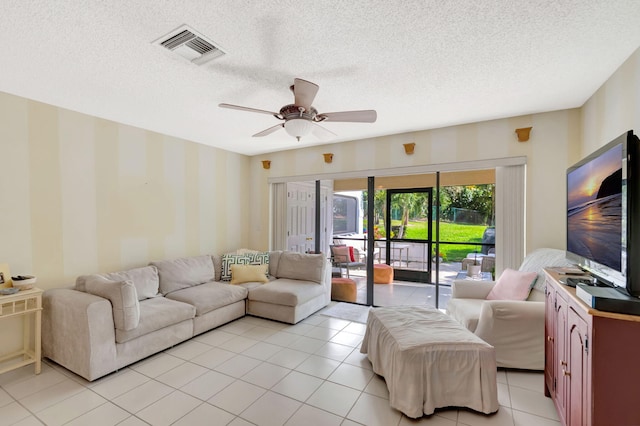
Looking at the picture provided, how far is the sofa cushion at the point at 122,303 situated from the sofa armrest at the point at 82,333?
5 cm

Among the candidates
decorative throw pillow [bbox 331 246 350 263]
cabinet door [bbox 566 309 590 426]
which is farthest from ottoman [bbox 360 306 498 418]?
decorative throw pillow [bbox 331 246 350 263]

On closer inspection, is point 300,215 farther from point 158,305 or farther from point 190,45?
point 190,45

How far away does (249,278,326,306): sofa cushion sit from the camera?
147 inches

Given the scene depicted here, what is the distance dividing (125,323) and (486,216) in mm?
4386

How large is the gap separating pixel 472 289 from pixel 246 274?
3.03 meters

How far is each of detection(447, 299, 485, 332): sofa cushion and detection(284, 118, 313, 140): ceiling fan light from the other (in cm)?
241

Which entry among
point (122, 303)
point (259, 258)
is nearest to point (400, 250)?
point (259, 258)

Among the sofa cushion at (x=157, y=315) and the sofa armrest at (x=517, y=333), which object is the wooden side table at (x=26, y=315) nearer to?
the sofa cushion at (x=157, y=315)

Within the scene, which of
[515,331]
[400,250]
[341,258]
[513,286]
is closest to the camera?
[515,331]

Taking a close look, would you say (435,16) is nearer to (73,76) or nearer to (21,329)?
(73,76)

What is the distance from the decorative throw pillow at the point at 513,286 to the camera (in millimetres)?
2906

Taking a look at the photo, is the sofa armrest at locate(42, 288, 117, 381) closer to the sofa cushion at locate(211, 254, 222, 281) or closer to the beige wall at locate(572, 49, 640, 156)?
the sofa cushion at locate(211, 254, 222, 281)

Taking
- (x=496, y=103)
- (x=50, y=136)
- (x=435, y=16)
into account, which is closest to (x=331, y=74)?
(x=435, y=16)

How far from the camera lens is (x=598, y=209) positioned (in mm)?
1697
